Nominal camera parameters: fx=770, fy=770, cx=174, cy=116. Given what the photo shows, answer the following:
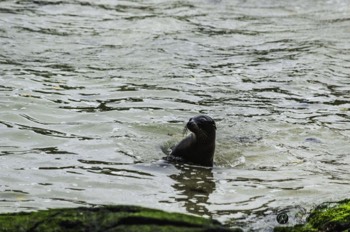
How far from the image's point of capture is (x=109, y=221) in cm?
389

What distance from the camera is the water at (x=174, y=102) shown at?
705cm

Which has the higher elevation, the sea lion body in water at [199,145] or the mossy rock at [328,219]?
the mossy rock at [328,219]

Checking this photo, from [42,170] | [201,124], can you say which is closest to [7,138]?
[42,170]

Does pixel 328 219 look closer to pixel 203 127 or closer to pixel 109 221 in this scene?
pixel 109 221

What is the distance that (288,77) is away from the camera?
519 inches

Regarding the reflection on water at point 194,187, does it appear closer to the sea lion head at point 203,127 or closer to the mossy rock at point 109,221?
the sea lion head at point 203,127

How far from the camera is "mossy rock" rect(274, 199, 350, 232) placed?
4.69 m

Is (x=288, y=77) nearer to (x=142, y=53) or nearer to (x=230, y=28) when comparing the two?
(x=142, y=53)

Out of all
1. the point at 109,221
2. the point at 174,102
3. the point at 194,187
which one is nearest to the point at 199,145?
the point at 194,187

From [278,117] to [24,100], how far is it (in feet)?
11.9

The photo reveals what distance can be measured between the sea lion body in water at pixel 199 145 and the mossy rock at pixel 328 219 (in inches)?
120

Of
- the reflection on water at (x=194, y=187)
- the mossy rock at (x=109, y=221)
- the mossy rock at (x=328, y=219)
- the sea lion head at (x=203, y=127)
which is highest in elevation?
the mossy rock at (x=109, y=221)

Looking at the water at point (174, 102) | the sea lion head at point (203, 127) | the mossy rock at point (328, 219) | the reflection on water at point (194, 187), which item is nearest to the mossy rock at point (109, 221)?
the mossy rock at point (328, 219)

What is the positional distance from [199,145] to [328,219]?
11.6 ft
